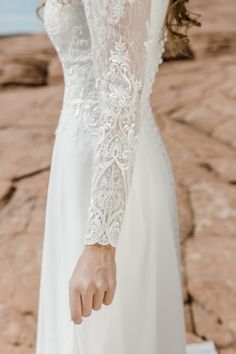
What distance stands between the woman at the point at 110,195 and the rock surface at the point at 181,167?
1037 mm

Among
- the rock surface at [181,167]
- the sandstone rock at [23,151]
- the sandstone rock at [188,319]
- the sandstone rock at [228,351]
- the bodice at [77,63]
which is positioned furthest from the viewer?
the sandstone rock at [23,151]

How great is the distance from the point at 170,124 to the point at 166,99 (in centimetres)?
44

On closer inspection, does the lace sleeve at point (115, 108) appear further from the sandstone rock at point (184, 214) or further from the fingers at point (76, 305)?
the sandstone rock at point (184, 214)

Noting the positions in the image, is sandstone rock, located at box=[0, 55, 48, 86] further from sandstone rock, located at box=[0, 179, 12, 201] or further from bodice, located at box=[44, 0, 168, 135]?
bodice, located at box=[44, 0, 168, 135]

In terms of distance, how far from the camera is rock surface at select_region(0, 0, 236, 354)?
2207 millimetres

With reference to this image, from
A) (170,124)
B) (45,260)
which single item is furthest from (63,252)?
(170,124)

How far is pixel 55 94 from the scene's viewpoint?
412 centimetres

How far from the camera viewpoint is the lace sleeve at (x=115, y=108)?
2.59ft

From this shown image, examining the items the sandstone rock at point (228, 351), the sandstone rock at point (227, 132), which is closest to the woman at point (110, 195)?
the sandstone rock at point (228, 351)

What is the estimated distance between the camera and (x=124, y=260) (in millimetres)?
981

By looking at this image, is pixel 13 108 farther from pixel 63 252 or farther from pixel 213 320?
pixel 63 252

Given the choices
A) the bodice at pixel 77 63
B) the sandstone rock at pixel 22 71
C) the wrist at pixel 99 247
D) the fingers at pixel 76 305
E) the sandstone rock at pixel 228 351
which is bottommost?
the sandstone rock at pixel 22 71

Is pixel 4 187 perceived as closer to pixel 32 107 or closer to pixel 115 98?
pixel 32 107

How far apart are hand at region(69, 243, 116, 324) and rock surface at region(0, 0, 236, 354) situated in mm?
1316
